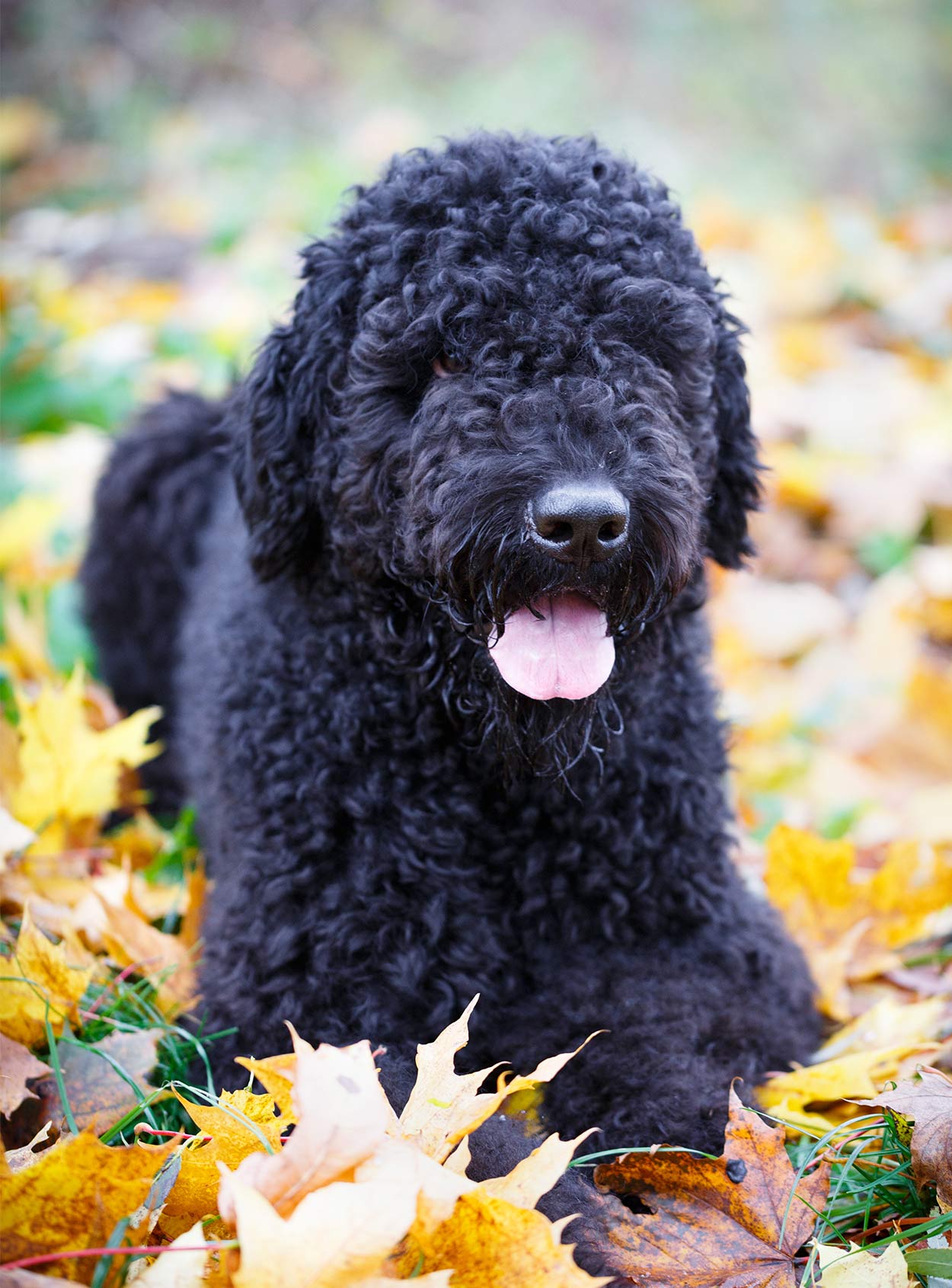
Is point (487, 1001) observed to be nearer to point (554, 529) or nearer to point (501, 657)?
point (501, 657)

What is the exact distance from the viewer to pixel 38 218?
972 cm

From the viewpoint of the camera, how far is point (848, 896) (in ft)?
10.9

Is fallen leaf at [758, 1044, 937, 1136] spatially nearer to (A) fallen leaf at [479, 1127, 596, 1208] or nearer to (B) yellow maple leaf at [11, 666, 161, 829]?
(A) fallen leaf at [479, 1127, 596, 1208]

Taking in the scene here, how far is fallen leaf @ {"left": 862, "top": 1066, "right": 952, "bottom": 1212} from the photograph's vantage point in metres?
2.10

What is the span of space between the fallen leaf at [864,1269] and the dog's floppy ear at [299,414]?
1.77 meters

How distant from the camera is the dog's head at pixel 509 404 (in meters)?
2.25

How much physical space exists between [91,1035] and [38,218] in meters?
8.71

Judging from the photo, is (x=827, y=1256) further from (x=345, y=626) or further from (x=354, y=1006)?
(x=345, y=626)

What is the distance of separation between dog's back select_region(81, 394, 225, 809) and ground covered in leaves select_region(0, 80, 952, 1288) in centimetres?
23

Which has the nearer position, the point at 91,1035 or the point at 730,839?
the point at 91,1035

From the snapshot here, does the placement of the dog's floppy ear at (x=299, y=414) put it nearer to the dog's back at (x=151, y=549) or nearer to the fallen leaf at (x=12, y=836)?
the fallen leaf at (x=12, y=836)

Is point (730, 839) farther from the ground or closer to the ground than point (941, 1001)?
farther from the ground

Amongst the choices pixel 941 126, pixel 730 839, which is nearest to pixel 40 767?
pixel 730 839

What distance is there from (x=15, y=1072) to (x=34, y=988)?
23 centimetres
